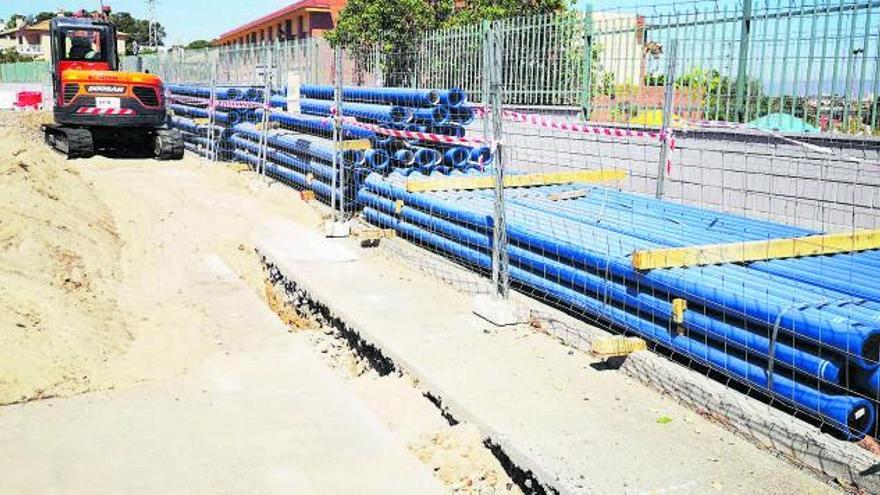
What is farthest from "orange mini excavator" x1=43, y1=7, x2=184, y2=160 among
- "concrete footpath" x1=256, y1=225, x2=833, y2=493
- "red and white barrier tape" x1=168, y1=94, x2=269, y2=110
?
"concrete footpath" x1=256, y1=225, x2=833, y2=493

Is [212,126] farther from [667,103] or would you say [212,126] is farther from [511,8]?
[667,103]

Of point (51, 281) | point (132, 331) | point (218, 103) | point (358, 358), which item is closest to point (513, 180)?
point (358, 358)

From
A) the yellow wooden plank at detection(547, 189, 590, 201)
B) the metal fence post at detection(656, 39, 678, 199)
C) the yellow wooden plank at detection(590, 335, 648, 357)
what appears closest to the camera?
the yellow wooden plank at detection(590, 335, 648, 357)

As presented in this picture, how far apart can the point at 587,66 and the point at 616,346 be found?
693 centimetres

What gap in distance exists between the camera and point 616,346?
5.28m

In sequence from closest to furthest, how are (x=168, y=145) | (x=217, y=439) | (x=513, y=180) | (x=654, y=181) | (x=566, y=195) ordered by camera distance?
(x=217, y=439) < (x=566, y=195) < (x=513, y=180) < (x=654, y=181) < (x=168, y=145)

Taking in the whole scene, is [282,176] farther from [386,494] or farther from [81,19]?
[386,494]

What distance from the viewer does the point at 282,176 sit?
583 inches

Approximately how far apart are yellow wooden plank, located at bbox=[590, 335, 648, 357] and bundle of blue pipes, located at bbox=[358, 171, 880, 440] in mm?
169

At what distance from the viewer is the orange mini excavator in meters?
16.8

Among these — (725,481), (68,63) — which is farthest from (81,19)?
(725,481)

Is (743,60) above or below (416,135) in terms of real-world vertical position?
above

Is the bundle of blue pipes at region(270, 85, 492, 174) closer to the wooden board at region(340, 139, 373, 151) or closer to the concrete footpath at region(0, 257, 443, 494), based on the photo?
the wooden board at region(340, 139, 373, 151)

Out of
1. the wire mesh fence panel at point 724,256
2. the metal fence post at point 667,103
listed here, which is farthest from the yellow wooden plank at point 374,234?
the metal fence post at point 667,103
